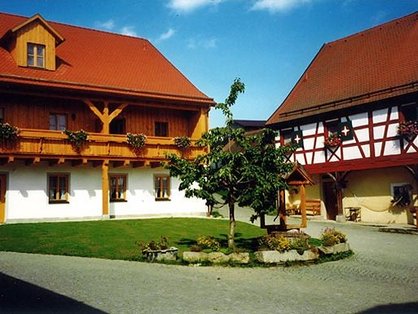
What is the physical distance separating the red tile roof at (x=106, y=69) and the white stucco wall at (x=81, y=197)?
4114 millimetres

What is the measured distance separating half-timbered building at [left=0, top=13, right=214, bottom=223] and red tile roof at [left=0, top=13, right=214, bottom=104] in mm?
59

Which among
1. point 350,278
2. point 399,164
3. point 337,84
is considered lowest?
point 350,278

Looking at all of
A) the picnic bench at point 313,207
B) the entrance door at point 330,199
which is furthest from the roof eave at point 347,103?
the picnic bench at point 313,207

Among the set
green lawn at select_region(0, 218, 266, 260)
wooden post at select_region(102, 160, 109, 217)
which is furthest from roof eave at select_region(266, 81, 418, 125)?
wooden post at select_region(102, 160, 109, 217)

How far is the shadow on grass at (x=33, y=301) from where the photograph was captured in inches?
280

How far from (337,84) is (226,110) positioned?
15.7m

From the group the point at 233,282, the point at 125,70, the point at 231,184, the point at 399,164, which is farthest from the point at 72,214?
the point at 399,164

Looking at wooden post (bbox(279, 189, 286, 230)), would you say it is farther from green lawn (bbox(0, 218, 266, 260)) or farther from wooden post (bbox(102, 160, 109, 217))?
wooden post (bbox(102, 160, 109, 217))

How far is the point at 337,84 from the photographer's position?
2728 centimetres

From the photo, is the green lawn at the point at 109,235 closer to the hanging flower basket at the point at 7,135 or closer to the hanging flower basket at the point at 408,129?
the hanging flower basket at the point at 7,135

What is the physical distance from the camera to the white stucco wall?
20953 mm

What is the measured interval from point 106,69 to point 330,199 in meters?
15.4

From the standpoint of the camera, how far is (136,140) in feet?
75.1

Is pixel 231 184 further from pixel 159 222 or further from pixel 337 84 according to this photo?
pixel 337 84
